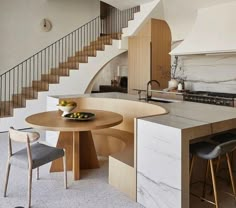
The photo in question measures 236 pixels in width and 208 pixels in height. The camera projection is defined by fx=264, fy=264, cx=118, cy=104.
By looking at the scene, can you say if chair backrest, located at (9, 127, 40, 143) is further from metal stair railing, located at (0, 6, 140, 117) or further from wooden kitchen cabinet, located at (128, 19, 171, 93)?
wooden kitchen cabinet, located at (128, 19, 171, 93)

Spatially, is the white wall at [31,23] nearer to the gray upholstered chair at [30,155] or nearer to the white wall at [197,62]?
the white wall at [197,62]

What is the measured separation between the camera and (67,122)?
121 inches

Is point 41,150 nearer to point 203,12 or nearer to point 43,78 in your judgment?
point 203,12

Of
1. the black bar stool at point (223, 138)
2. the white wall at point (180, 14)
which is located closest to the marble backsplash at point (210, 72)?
the white wall at point (180, 14)

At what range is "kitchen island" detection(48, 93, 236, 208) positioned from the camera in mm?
2215

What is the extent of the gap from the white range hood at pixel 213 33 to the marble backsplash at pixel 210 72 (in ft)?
2.07

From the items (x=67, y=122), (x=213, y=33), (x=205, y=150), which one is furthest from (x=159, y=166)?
(x=213, y=33)

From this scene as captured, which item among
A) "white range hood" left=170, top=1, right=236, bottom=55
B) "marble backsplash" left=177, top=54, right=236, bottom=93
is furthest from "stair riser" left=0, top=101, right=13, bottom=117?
"marble backsplash" left=177, top=54, right=236, bottom=93

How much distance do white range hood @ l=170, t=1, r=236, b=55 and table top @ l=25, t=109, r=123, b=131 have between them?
228 centimetres

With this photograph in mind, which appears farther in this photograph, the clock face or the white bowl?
the clock face

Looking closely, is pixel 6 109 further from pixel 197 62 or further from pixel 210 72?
pixel 210 72

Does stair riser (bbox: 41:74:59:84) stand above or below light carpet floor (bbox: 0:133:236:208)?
above

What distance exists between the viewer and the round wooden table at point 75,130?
287 cm

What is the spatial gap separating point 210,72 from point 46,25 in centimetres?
509
